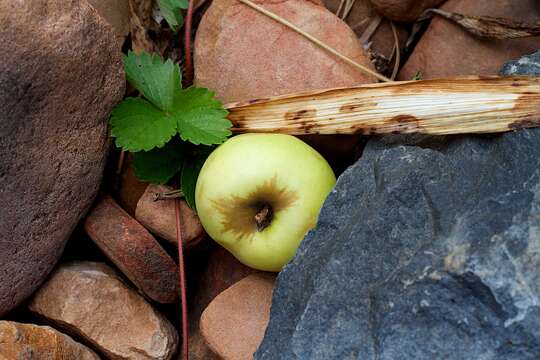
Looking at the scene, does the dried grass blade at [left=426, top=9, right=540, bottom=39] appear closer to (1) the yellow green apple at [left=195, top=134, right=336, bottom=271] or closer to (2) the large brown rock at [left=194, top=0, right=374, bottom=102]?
(2) the large brown rock at [left=194, top=0, right=374, bottom=102]

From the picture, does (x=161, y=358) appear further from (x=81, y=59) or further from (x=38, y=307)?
(x=81, y=59)

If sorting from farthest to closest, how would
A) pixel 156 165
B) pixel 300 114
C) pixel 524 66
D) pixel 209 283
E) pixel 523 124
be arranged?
pixel 209 283 < pixel 156 165 < pixel 300 114 < pixel 524 66 < pixel 523 124

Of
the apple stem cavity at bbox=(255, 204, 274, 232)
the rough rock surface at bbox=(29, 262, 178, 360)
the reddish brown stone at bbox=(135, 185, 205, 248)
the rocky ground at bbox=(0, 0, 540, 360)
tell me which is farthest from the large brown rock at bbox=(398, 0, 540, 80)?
the rough rock surface at bbox=(29, 262, 178, 360)

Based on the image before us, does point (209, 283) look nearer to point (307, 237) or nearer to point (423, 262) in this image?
point (307, 237)

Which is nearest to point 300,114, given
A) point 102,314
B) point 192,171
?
point 192,171

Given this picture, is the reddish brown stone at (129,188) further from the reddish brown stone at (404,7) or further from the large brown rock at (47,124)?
the reddish brown stone at (404,7)

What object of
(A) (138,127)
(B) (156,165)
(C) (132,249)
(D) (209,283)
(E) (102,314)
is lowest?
(D) (209,283)

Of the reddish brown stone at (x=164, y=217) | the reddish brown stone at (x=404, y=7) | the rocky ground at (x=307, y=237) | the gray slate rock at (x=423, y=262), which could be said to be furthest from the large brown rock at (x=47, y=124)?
the reddish brown stone at (x=404, y=7)
